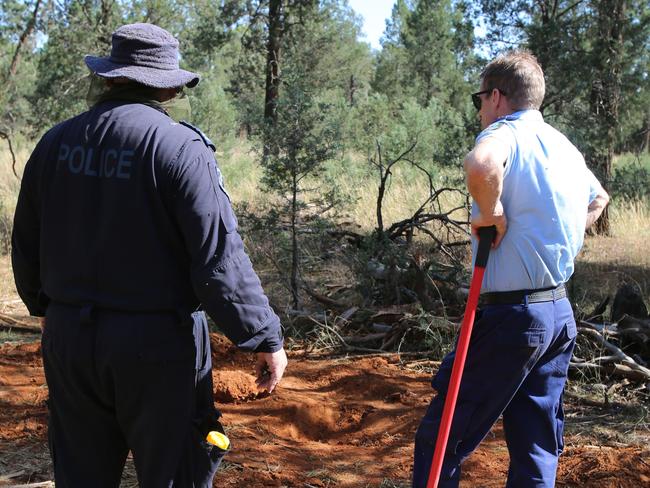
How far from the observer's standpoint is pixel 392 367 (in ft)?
19.0

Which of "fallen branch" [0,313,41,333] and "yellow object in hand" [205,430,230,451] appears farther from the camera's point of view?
"fallen branch" [0,313,41,333]

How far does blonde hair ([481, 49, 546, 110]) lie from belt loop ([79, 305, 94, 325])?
1655 mm

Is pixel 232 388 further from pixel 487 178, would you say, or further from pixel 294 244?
pixel 487 178

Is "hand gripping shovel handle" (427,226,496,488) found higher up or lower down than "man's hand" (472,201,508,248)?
lower down

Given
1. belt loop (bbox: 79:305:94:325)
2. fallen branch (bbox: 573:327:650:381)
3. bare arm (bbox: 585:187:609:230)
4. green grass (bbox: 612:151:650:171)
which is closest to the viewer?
belt loop (bbox: 79:305:94:325)

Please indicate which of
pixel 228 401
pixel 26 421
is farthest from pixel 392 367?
pixel 26 421

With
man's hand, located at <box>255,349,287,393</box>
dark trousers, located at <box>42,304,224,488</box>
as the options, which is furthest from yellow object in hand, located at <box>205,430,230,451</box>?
man's hand, located at <box>255,349,287,393</box>

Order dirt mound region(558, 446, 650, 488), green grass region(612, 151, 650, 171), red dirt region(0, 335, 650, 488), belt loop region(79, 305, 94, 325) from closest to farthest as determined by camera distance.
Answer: belt loop region(79, 305, 94, 325) → dirt mound region(558, 446, 650, 488) → red dirt region(0, 335, 650, 488) → green grass region(612, 151, 650, 171)

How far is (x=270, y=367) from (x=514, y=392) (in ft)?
3.12

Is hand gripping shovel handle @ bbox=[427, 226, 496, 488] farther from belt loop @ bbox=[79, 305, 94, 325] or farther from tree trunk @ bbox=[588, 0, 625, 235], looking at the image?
tree trunk @ bbox=[588, 0, 625, 235]

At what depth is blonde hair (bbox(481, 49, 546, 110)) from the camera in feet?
9.39

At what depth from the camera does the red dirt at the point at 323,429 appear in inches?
151

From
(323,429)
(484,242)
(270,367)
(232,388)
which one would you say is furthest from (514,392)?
(232,388)

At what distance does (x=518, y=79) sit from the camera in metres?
2.87
